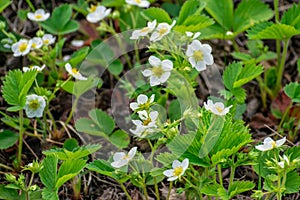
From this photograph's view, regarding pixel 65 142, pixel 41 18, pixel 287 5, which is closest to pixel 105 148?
pixel 65 142

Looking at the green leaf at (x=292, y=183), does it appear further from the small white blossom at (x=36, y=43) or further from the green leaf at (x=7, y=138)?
the small white blossom at (x=36, y=43)

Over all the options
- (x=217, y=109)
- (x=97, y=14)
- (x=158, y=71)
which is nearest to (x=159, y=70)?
(x=158, y=71)

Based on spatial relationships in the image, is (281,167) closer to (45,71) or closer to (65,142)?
(65,142)

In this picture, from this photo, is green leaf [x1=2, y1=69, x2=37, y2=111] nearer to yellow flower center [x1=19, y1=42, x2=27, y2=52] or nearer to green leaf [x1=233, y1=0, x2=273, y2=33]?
yellow flower center [x1=19, y1=42, x2=27, y2=52]

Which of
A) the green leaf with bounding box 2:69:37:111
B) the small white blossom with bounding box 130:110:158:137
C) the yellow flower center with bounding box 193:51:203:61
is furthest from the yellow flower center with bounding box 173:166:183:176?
the green leaf with bounding box 2:69:37:111

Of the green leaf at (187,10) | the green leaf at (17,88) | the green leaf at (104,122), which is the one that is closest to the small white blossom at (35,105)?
the green leaf at (17,88)

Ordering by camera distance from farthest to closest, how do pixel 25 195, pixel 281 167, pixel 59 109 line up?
pixel 59 109
pixel 25 195
pixel 281 167
